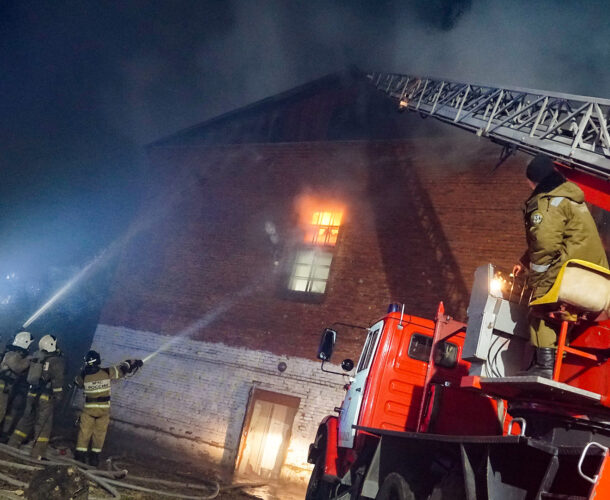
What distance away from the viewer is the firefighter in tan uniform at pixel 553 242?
3.13 metres

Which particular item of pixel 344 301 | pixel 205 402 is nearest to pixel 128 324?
pixel 205 402

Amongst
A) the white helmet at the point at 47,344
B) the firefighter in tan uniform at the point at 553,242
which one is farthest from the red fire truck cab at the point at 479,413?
the white helmet at the point at 47,344

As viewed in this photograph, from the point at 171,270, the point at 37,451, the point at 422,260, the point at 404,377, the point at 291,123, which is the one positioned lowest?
the point at 37,451

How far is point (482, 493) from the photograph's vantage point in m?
2.76

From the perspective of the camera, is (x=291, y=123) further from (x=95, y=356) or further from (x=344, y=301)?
(x=95, y=356)

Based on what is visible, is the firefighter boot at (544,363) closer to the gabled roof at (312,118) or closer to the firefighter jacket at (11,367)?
the firefighter jacket at (11,367)

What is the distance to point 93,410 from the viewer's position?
6.96m

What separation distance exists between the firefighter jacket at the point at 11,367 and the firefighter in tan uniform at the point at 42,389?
19cm

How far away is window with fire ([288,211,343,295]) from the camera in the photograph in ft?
34.3

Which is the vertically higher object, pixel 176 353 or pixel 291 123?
pixel 291 123

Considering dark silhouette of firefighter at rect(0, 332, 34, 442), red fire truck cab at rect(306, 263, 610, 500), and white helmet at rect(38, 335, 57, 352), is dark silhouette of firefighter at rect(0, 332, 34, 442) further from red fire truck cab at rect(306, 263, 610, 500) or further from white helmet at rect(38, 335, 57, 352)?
red fire truck cab at rect(306, 263, 610, 500)

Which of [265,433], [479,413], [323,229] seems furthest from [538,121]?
[265,433]

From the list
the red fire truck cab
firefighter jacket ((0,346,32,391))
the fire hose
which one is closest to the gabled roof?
the red fire truck cab

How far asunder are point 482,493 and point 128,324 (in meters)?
10.8
